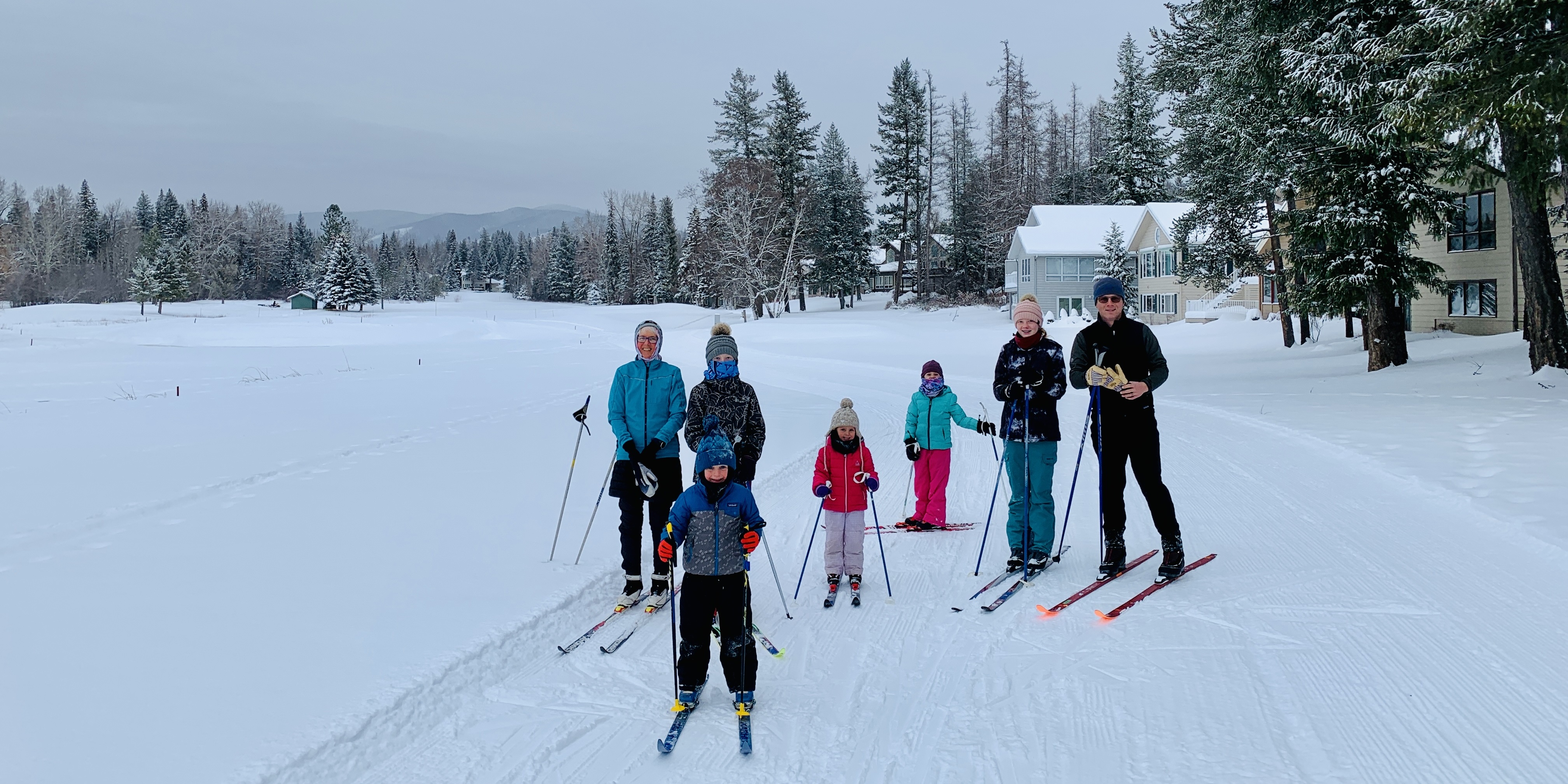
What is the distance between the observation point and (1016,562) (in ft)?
20.5

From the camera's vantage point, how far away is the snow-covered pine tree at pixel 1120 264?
47.2 metres

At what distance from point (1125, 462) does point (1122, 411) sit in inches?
14.0

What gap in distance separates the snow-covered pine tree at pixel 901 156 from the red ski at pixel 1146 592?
185 ft

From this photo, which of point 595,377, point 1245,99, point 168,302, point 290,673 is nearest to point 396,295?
point 168,302

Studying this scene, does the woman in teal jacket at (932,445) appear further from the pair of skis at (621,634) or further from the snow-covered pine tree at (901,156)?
the snow-covered pine tree at (901,156)

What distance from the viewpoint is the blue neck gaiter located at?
5.64m

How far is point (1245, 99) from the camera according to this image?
1891cm

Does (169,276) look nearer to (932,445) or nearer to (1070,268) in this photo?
(1070,268)

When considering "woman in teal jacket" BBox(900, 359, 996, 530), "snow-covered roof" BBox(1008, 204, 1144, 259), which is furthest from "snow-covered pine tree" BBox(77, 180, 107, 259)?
"woman in teal jacket" BBox(900, 359, 996, 530)

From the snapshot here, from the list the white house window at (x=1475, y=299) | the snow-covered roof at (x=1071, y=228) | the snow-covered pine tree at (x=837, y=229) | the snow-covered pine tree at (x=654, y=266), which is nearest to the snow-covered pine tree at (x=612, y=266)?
the snow-covered pine tree at (x=654, y=266)

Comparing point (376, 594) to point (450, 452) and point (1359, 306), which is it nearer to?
point (450, 452)

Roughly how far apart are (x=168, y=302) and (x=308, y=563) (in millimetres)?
92132

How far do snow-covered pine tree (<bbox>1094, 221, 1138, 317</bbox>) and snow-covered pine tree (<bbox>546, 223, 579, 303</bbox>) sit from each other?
2835 inches

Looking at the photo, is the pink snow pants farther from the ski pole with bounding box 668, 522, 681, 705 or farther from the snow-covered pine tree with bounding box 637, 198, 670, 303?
the snow-covered pine tree with bounding box 637, 198, 670, 303
